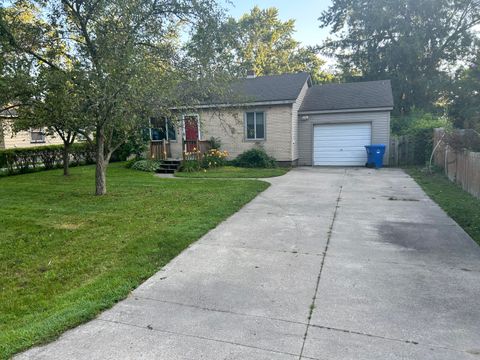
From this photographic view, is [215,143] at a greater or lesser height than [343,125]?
lesser

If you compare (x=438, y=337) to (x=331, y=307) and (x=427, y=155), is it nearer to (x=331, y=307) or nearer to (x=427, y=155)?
(x=331, y=307)

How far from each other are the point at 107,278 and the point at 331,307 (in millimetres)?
2486

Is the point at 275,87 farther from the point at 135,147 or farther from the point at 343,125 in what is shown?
the point at 135,147

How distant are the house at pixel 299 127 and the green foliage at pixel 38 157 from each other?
13.0 ft

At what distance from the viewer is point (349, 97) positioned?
1611 centimetres

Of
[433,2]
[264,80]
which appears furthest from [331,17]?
[264,80]

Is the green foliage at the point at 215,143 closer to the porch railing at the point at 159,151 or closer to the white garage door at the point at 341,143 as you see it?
the porch railing at the point at 159,151

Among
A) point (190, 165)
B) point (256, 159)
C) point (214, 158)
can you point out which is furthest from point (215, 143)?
point (190, 165)

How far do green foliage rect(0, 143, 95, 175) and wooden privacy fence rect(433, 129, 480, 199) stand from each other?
631 inches

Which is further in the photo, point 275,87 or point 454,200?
point 275,87

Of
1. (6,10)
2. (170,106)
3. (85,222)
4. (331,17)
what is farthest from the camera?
(331,17)

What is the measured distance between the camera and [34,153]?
1500 cm

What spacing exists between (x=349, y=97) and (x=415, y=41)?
32.1ft

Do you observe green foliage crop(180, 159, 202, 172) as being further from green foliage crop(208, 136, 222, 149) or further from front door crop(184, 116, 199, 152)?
green foliage crop(208, 136, 222, 149)
